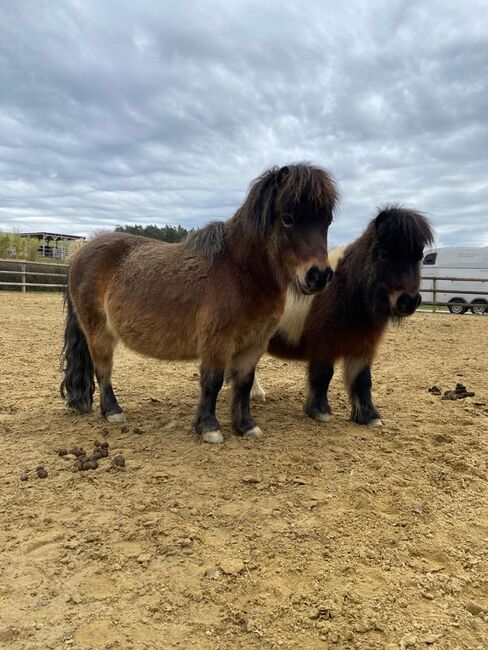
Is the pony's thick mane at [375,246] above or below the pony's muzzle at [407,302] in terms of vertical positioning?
above

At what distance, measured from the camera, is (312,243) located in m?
3.45

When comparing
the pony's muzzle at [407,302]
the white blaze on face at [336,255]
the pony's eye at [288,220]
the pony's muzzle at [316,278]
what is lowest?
the pony's muzzle at [407,302]

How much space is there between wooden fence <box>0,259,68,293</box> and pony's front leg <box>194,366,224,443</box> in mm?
18131

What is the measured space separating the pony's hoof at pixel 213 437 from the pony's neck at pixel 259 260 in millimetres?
1279

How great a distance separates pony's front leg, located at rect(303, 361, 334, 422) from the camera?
468cm

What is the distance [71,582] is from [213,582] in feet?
2.15

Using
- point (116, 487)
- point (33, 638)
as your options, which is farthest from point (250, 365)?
point (33, 638)

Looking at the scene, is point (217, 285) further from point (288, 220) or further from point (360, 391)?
point (360, 391)

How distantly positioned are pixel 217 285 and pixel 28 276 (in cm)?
2019

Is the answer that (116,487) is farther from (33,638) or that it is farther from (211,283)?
(211,283)

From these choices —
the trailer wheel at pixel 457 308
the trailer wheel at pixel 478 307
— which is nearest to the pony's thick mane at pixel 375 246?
the trailer wheel at pixel 478 307

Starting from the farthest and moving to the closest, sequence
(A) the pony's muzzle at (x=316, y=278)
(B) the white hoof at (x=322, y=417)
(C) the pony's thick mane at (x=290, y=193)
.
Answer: (B) the white hoof at (x=322, y=417), (C) the pony's thick mane at (x=290, y=193), (A) the pony's muzzle at (x=316, y=278)

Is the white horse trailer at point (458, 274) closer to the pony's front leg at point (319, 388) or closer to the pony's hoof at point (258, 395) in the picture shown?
the pony's hoof at point (258, 395)

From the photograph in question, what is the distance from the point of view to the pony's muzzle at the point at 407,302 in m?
4.01
